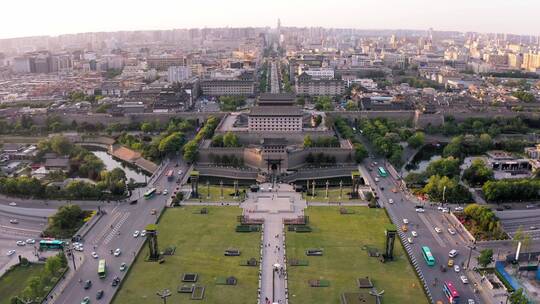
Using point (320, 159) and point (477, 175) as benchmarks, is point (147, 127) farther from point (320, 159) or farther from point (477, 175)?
point (477, 175)

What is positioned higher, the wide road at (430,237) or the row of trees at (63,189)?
the row of trees at (63,189)

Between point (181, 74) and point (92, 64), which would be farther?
point (92, 64)

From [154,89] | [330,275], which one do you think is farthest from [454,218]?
[154,89]

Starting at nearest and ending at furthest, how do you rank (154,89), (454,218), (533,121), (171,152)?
(454,218)
(171,152)
(533,121)
(154,89)

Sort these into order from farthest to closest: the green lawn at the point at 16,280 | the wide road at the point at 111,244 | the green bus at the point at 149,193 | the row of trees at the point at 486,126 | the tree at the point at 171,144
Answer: the row of trees at the point at 486,126
the tree at the point at 171,144
the green bus at the point at 149,193
the wide road at the point at 111,244
the green lawn at the point at 16,280

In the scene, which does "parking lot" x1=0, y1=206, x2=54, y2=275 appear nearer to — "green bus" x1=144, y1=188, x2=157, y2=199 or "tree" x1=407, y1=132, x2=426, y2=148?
"green bus" x1=144, y1=188, x2=157, y2=199

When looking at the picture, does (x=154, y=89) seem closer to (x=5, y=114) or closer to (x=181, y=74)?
(x=181, y=74)

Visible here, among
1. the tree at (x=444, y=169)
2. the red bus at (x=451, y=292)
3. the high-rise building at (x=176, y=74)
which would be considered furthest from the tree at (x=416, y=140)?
the high-rise building at (x=176, y=74)

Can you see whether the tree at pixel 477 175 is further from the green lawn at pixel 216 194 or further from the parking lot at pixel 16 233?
the parking lot at pixel 16 233
